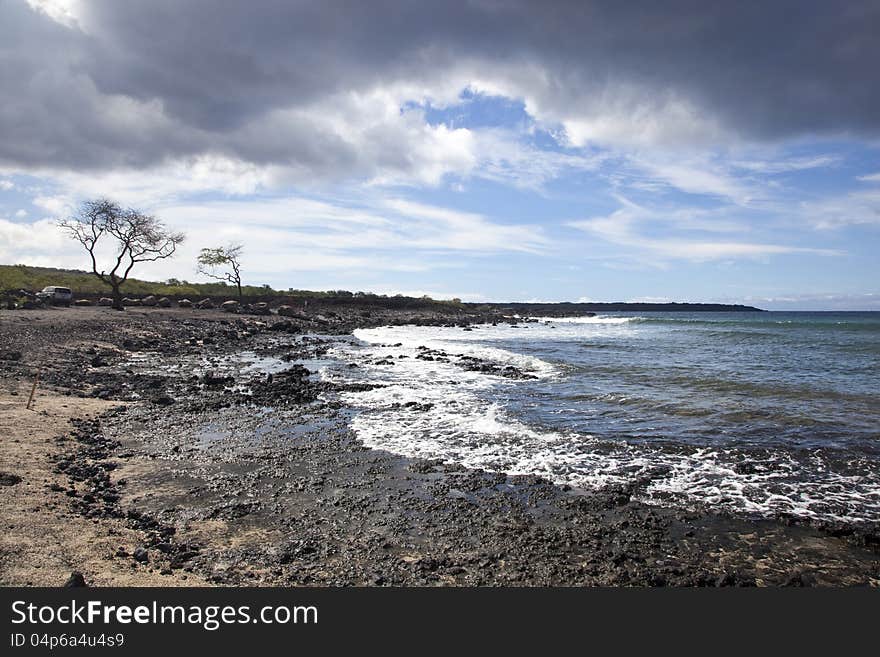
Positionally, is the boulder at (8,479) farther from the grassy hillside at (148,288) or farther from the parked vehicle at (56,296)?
the grassy hillside at (148,288)

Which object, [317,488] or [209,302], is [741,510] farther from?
[209,302]

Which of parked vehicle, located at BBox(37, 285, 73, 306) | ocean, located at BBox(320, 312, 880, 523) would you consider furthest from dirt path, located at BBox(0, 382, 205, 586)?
parked vehicle, located at BBox(37, 285, 73, 306)

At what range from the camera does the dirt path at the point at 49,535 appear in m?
4.98

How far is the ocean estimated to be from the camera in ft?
28.6

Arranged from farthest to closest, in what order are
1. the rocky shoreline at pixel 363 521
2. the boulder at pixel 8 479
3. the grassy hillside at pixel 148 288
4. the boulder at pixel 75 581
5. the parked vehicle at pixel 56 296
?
the grassy hillside at pixel 148 288
the parked vehicle at pixel 56 296
the boulder at pixel 8 479
the rocky shoreline at pixel 363 521
the boulder at pixel 75 581

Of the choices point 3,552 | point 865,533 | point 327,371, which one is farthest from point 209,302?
point 865,533

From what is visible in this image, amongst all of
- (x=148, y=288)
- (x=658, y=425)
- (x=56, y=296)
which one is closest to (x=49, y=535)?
(x=658, y=425)

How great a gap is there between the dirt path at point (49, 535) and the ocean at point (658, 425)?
18.2 ft

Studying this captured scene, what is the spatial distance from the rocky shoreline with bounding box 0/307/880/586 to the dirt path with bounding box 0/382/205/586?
0.10 meters

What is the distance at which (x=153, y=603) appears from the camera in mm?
4402

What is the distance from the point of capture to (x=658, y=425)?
516 inches

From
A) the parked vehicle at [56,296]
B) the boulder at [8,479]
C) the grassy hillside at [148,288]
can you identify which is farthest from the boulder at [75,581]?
the grassy hillside at [148,288]

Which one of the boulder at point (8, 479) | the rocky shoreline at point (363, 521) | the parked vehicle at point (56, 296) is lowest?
the rocky shoreline at point (363, 521)

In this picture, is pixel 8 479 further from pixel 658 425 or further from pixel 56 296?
pixel 56 296
